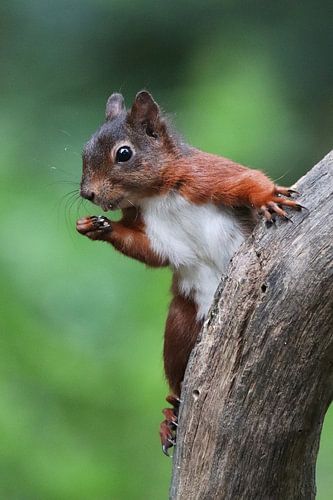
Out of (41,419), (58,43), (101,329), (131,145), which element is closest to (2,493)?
(41,419)

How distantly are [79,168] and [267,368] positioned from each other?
96.3 inches

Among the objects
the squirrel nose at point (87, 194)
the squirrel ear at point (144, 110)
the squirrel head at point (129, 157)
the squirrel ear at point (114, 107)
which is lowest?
the squirrel nose at point (87, 194)

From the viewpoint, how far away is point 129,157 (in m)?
3.97

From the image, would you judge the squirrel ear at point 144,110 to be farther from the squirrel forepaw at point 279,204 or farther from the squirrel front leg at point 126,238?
the squirrel forepaw at point 279,204

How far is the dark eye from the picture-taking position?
13.0ft

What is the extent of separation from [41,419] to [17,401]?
14 cm

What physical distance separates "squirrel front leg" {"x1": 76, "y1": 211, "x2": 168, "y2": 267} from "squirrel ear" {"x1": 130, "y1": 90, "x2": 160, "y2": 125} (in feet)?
1.22

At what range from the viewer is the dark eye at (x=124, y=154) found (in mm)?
3957

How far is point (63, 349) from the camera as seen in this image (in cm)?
522

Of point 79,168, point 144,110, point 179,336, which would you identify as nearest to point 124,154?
point 144,110

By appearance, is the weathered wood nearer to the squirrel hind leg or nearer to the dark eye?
the squirrel hind leg

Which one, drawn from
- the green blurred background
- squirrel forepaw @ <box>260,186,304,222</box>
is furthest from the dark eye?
the green blurred background

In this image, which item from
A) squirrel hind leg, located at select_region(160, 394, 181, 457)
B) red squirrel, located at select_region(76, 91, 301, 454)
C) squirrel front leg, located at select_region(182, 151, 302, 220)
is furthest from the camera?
squirrel hind leg, located at select_region(160, 394, 181, 457)

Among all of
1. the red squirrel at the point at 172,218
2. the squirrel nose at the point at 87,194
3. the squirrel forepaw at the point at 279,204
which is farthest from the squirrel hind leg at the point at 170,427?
the squirrel forepaw at the point at 279,204
